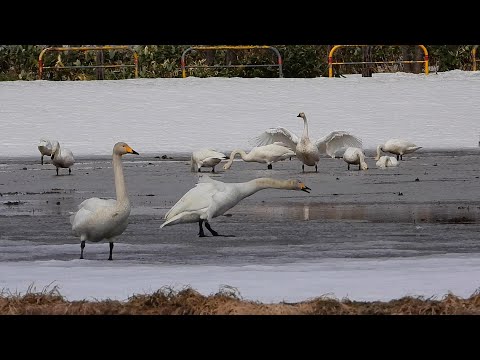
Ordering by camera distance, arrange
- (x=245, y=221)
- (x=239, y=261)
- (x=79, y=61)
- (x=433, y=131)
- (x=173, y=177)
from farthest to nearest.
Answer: (x=79, y=61)
(x=433, y=131)
(x=173, y=177)
(x=245, y=221)
(x=239, y=261)

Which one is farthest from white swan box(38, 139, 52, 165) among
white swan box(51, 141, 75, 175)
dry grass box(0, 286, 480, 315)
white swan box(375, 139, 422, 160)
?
dry grass box(0, 286, 480, 315)

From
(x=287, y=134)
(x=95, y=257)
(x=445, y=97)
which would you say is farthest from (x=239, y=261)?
(x=445, y=97)

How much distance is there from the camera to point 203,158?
20.8m

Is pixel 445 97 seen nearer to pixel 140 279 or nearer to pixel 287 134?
pixel 287 134

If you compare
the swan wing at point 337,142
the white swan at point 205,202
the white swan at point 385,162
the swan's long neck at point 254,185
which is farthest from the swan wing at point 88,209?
the swan wing at point 337,142

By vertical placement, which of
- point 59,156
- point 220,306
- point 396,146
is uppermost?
point 396,146

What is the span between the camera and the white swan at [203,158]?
68.2ft

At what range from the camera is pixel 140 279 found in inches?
382

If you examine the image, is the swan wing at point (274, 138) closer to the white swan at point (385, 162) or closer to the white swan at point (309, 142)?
the white swan at point (309, 142)

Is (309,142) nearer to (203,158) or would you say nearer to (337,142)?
(337,142)

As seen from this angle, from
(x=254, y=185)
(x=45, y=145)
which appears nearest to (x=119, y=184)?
(x=254, y=185)

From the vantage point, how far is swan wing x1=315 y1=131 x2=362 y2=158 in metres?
22.3

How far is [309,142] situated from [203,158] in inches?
74.6

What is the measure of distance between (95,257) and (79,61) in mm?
28536
